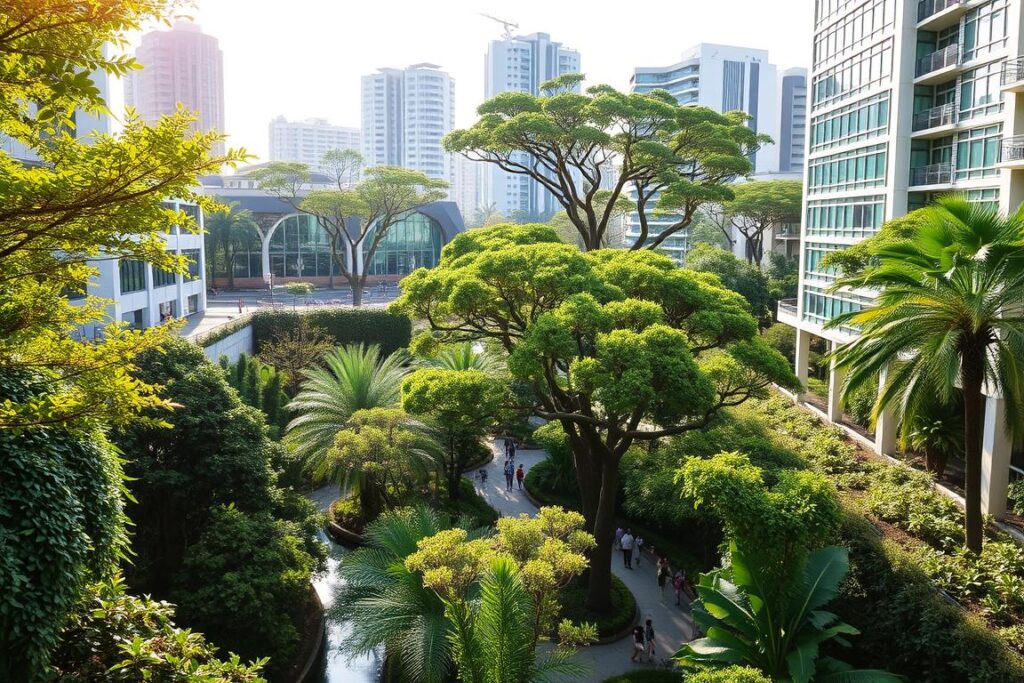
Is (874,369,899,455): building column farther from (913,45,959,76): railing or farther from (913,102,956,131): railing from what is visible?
(913,45,959,76): railing

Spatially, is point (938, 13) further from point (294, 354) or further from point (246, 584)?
point (294, 354)

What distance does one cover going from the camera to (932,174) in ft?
72.5

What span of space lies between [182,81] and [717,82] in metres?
91.4

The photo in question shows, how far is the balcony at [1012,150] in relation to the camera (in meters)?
Answer: 16.9

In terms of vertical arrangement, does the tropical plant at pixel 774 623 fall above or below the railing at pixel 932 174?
below

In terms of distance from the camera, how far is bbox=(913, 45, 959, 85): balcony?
21.1 meters

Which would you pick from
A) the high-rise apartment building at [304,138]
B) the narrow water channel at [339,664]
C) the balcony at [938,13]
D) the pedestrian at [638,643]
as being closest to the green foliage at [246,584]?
the narrow water channel at [339,664]

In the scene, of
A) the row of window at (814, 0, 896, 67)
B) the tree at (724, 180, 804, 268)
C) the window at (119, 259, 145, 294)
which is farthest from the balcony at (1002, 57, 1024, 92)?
the window at (119, 259, 145, 294)

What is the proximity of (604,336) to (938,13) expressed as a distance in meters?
14.1

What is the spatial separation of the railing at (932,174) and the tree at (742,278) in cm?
1396

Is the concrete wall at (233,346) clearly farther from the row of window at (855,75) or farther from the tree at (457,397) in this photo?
the row of window at (855,75)

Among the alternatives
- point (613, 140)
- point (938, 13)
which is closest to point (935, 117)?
point (938, 13)

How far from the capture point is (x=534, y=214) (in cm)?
13025

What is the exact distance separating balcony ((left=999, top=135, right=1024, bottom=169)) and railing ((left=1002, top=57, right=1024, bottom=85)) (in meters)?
1.23
